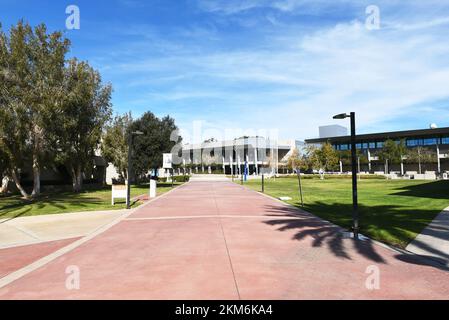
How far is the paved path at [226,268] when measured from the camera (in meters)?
5.63

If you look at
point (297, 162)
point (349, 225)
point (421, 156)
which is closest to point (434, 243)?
point (349, 225)

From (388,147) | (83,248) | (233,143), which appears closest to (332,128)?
(233,143)

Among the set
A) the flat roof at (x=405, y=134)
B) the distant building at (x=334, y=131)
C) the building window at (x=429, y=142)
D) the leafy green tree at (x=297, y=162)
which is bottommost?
the leafy green tree at (x=297, y=162)

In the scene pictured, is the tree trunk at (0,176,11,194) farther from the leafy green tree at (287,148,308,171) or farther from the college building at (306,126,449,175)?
the college building at (306,126,449,175)

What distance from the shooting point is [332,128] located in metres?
116

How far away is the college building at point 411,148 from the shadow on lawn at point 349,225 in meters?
66.7

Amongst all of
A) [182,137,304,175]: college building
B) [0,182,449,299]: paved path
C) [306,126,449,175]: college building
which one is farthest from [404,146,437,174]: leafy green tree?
[0,182,449,299]: paved path

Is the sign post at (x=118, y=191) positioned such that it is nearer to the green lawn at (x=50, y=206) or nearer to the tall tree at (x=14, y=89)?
the green lawn at (x=50, y=206)

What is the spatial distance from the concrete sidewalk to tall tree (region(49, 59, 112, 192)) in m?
24.5

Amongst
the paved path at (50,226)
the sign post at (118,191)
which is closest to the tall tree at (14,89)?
the sign post at (118,191)

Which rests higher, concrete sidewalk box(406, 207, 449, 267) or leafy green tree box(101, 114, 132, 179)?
leafy green tree box(101, 114, 132, 179)

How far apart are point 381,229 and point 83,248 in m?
8.86

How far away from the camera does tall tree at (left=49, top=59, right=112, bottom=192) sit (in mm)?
27000

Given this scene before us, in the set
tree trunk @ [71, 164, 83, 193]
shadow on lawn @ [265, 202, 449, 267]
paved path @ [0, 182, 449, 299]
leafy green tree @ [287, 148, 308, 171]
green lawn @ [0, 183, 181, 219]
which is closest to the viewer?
paved path @ [0, 182, 449, 299]
